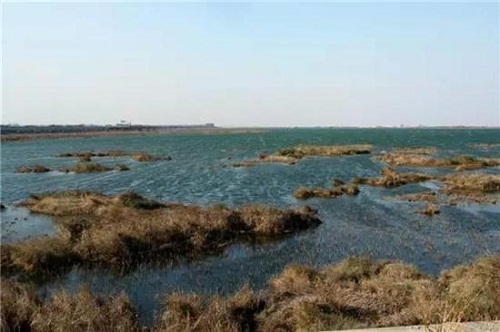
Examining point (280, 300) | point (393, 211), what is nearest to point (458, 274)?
point (280, 300)

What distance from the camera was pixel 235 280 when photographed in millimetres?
17109

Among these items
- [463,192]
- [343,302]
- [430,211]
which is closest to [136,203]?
[430,211]

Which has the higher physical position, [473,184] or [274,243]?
[473,184]

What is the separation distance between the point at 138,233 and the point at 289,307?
35.4 feet

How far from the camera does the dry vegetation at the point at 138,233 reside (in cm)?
1883

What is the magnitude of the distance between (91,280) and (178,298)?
5899 millimetres

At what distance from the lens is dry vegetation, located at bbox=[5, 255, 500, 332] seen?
32.0ft

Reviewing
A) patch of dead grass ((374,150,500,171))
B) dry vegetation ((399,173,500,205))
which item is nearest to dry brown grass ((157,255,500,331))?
dry vegetation ((399,173,500,205))

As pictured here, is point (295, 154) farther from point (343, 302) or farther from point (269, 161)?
point (343, 302)

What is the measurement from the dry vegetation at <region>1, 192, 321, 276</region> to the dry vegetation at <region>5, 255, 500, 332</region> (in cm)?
543

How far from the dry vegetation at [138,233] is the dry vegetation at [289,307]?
543 centimetres

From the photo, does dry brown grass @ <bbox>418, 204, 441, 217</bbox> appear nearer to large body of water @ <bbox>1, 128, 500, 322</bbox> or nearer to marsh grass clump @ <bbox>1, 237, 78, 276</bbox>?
large body of water @ <bbox>1, 128, 500, 322</bbox>

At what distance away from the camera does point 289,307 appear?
37.9 ft

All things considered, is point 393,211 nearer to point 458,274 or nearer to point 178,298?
point 458,274
